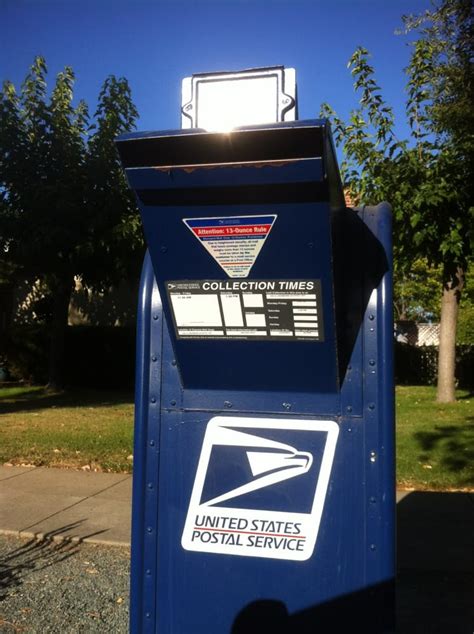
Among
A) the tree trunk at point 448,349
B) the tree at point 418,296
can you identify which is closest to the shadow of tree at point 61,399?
the tree trunk at point 448,349

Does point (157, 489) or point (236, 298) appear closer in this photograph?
point (236, 298)

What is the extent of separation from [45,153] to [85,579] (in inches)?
429

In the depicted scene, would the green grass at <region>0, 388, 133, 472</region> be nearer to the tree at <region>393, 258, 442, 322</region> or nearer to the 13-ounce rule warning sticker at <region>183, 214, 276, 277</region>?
the 13-ounce rule warning sticker at <region>183, 214, 276, 277</region>

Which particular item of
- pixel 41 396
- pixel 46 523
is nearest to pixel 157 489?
pixel 46 523

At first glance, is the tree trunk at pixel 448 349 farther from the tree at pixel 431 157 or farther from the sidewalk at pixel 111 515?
the sidewalk at pixel 111 515

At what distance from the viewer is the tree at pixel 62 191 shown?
1273 centimetres

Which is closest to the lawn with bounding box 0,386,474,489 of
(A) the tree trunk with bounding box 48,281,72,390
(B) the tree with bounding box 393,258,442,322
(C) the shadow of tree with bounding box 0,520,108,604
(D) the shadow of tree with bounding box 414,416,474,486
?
(D) the shadow of tree with bounding box 414,416,474,486

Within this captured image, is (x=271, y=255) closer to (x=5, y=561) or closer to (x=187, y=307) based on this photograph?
(x=187, y=307)

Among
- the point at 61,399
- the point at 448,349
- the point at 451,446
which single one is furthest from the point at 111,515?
the point at 448,349

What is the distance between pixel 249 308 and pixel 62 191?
1128cm

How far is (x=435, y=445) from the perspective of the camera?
313 inches

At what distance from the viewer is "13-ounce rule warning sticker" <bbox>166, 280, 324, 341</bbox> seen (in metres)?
2.15

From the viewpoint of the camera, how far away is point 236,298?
2.20m

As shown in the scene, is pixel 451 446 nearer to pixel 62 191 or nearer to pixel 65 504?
pixel 65 504
